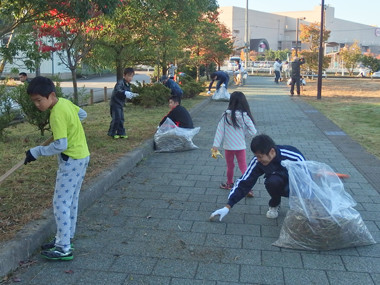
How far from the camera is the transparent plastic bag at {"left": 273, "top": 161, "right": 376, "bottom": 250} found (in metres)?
3.60

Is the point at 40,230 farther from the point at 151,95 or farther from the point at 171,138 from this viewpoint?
the point at 151,95

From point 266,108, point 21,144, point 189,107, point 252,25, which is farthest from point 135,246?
point 252,25

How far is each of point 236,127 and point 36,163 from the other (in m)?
2.96

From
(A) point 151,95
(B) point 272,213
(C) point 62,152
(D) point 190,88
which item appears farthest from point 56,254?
(D) point 190,88

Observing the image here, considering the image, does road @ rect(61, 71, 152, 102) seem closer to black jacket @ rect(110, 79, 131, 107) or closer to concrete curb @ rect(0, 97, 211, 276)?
black jacket @ rect(110, 79, 131, 107)

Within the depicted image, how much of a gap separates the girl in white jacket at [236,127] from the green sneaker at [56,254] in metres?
2.24

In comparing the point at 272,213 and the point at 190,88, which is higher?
the point at 190,88

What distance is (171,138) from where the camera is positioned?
7637 millimetres

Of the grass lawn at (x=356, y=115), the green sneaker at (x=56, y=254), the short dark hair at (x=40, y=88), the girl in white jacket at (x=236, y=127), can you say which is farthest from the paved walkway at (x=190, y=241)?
the grass lawn at (x=356, y=115)

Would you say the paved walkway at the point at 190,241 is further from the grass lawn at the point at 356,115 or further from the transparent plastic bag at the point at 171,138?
the grass lawn at the point at 356,115

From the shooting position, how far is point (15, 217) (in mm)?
3969

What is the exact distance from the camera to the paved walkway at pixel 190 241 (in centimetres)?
324

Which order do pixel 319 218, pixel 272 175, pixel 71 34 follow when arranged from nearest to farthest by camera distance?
pixel 319 218, pixel 272 175, pixel 71 34

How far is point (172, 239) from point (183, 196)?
1.29 m
